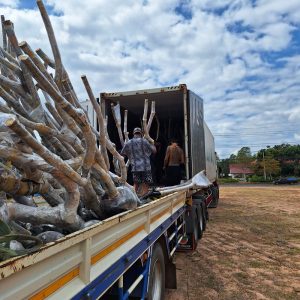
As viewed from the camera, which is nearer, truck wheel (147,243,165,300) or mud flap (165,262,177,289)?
truck wheel (147,243,165,300)

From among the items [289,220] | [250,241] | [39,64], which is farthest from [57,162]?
[289,220]

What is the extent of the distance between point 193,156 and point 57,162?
253 inches

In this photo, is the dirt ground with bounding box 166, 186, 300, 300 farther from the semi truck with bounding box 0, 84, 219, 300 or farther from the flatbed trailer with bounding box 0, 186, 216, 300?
the flatbed trailer with bounding box 0, 186, 216, 300

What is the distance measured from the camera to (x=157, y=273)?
12.9 feet

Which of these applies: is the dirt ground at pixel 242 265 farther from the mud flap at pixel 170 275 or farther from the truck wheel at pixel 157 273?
the truck wheel at pixel 157 273

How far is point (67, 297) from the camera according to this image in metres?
1.73

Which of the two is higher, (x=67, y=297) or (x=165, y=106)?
(x=165, y=106)

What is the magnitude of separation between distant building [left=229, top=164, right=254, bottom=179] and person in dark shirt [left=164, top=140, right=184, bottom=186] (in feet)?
237

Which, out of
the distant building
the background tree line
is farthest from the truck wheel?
the distant building

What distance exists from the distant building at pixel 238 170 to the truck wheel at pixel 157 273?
3018 inches

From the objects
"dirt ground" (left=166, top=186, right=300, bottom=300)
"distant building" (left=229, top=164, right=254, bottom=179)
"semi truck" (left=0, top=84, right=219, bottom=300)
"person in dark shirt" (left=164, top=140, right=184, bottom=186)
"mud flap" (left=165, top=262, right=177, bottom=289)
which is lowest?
"dirt ground" (left=166, top=186, right=300, bottom=300)

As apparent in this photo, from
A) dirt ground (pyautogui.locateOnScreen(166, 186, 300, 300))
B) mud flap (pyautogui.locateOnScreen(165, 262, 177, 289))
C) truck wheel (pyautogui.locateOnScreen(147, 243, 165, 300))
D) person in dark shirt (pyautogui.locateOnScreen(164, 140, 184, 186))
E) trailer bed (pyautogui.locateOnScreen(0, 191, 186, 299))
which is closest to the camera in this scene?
trailer bed (pyautogui.locateOnScreen(0, 191, 186, 299))

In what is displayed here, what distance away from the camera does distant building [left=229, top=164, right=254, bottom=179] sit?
79.4 m

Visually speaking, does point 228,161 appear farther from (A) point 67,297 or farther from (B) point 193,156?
(A) point 67,297
